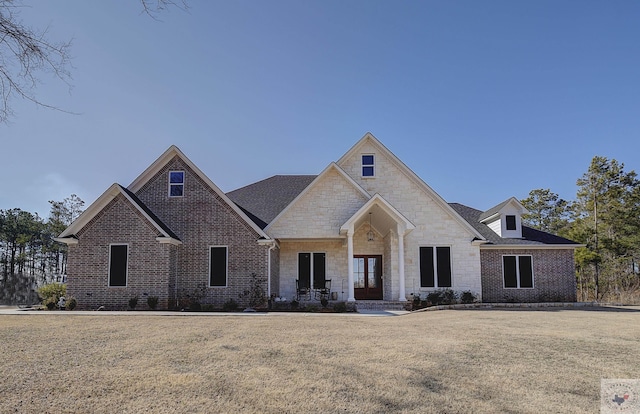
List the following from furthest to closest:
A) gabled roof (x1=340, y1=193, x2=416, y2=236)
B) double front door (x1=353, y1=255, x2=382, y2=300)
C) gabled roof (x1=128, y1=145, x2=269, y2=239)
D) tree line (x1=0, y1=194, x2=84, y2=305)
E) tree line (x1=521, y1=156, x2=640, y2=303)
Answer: tree line (x1=0, y1=194, x2=84, y2=305) → tree line (x1=521, y1=156, x2=640, y2=303) → double front door (x1=353, y1=255, x2=382, y2=300) → gabled roof (x1=340, y1=193, x2=416, y2=236) → gabled roof (x1=128, y1=145, x2=269, y2=239)

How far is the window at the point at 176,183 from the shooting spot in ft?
58.9

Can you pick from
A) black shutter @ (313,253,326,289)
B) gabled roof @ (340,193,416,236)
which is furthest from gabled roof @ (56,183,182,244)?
gabled roof @ (340,193,416,236)

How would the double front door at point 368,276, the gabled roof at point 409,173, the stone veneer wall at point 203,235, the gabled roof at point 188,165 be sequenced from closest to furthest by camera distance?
the stone veneer wall at point 203,235 → the gabled roof at point 188,165 → the gabled roof at point 409,173 → the double front door at point 368,276

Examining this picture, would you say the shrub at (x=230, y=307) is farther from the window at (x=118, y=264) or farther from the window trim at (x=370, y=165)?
the window trim at (x=370, y=165)

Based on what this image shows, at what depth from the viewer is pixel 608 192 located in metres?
33.4

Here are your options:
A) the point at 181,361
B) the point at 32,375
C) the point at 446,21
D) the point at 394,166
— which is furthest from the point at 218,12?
the point at 394,166

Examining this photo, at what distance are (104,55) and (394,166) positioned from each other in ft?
47.3

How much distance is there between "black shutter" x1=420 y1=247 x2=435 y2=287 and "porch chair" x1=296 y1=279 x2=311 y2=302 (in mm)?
4895

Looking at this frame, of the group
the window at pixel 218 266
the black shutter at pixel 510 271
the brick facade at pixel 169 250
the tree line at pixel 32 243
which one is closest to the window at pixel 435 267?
the black shutter at pixel 510 271

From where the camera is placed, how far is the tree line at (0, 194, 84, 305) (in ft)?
122

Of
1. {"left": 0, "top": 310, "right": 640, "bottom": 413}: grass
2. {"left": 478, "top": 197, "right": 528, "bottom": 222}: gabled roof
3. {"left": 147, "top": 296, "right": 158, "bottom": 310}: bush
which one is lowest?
{"left": 0, "top": 310, "right": 640, "bottom": 413}: grass

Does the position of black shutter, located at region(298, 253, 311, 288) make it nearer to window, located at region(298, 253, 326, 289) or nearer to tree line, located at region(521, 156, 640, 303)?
window, located at region(298, 253, 326, 289)

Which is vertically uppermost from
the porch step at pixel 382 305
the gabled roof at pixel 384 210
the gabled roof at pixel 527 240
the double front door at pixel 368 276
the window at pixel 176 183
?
the window at pixel 176 183

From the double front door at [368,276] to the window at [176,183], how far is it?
8246mm
